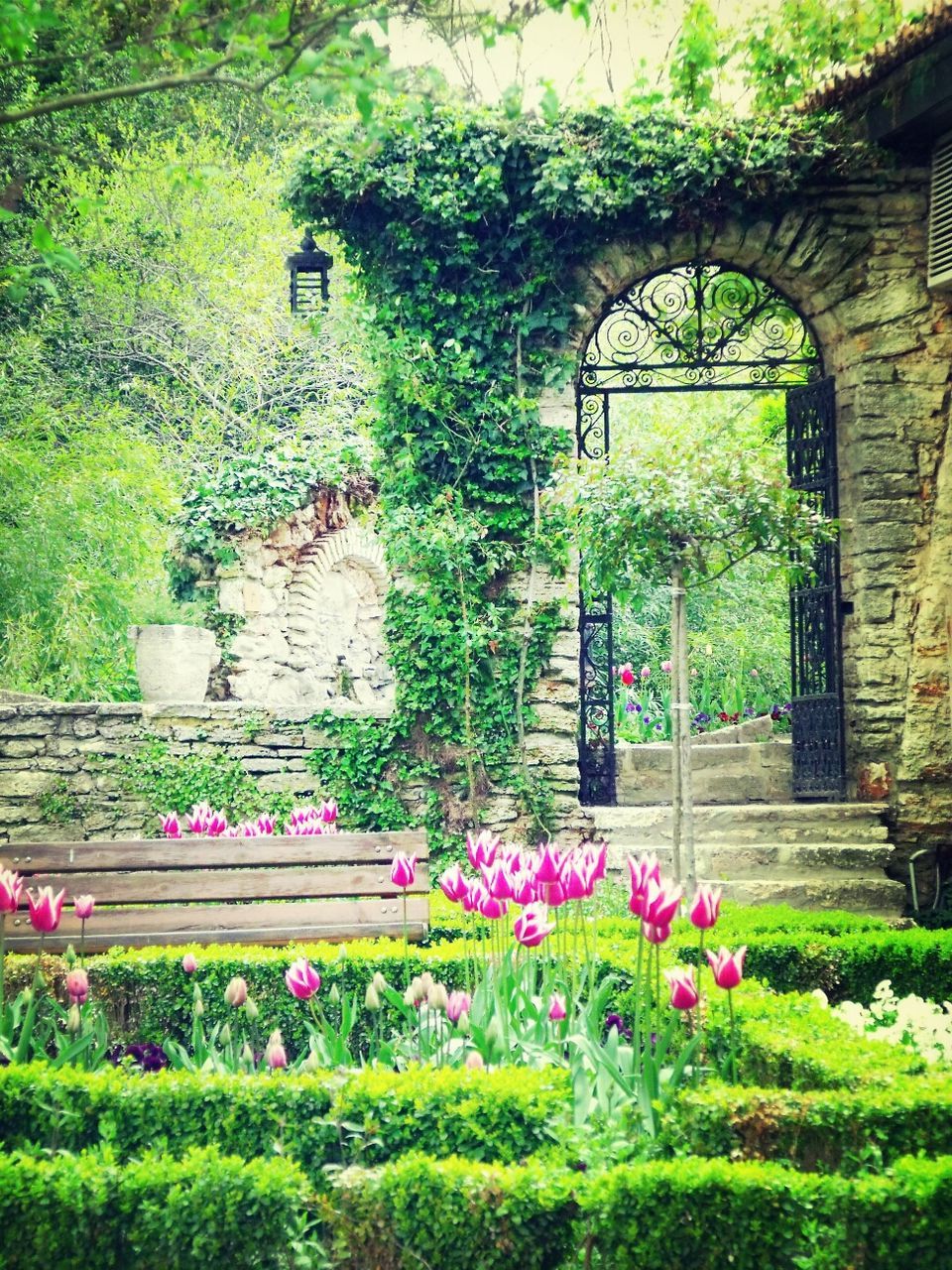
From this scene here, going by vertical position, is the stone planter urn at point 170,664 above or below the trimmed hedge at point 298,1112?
above

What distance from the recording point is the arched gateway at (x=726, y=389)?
8125 millimetres

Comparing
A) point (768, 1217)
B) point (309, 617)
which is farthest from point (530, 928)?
point (309, 617)

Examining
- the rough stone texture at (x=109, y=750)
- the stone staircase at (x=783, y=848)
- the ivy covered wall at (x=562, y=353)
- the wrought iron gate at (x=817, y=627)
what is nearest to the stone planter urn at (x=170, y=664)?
the rough stone texture at (x=109, y=750)

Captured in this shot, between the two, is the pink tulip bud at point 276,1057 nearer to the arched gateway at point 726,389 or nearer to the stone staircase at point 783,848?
the stone staircase at point 783,848

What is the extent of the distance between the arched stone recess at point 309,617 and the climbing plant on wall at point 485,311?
3.81 m

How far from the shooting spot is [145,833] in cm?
799

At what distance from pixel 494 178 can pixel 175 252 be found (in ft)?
34.1

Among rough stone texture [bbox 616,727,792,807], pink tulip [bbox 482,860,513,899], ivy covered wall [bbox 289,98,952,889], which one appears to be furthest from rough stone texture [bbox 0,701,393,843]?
pink tulip [bbox 482,860,513,899]

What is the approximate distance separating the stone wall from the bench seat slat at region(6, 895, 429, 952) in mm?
4219

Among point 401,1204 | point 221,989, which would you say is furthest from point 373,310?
point 401,1204

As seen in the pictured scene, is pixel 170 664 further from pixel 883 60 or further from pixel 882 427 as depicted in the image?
pixel 883 60

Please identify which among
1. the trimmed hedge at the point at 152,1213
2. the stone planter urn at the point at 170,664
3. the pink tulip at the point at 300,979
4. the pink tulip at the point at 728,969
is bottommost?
the trimmed hedge at the point at 152,1213

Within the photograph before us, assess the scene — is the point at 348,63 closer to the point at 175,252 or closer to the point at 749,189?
the point at 749,189

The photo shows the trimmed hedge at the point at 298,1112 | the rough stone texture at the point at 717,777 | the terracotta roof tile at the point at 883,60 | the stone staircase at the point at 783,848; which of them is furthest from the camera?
the rough stone texture at the point at 717,777
